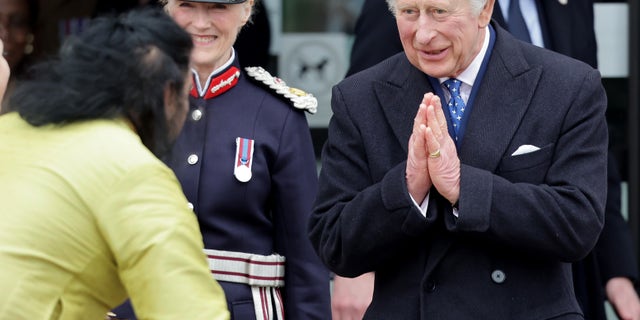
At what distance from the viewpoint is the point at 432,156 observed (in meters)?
3.46

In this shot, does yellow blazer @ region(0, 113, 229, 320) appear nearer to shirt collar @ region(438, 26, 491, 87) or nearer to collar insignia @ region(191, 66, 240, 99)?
shirt collar @ region(438, 26, 491, 87)

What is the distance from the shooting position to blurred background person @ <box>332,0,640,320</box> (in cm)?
485

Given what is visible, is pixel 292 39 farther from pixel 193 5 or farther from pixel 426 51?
pixel 426 51

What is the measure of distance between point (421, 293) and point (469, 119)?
45cm

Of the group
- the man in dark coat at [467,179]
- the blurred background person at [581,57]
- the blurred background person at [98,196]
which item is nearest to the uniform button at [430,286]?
the man in dark coat at [467,179]

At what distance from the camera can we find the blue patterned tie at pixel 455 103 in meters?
3.69

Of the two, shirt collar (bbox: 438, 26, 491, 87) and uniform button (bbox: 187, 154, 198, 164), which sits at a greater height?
shirt collar (bbox: 438, 26, 491, 87)

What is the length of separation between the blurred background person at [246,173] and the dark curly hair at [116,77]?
3.58ft

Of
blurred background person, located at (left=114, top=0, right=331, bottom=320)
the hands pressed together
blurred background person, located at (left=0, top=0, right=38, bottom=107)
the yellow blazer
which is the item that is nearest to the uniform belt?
blurred background person, located at (left=114, top=0, right=331, bottom=320)

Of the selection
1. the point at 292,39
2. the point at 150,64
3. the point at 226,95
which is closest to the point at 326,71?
the point at 292,39

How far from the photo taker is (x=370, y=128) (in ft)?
12.3

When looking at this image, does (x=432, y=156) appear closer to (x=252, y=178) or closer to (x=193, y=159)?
(x=252, y=178)

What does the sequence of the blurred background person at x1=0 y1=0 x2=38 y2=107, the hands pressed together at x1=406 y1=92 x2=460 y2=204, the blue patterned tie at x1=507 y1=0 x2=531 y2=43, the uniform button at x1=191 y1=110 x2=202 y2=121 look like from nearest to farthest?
the hands pressed together at x1=406 y1=92 x2=460 y2=204 → the uniform button at x1=191 y1=110 x2=202 y2=121 → the blue patterned tie at x1=507 y1=0 x2=531 y2=43 → the blurred background person at x1=0 y1=0 x2=38 y2=107

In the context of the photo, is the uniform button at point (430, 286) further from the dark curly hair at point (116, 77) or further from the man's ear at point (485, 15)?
the dark curly hair at point (116, 77)
